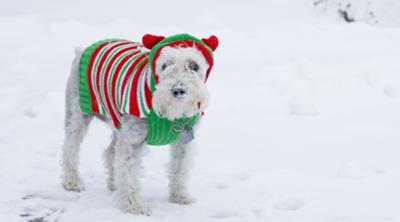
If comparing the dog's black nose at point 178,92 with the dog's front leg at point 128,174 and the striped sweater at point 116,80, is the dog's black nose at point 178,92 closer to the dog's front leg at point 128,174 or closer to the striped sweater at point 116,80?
the striped sweater at point 116,80

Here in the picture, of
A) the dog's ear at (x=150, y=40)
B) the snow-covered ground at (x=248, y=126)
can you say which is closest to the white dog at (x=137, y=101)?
the dog's ear at (x=150, y=40)

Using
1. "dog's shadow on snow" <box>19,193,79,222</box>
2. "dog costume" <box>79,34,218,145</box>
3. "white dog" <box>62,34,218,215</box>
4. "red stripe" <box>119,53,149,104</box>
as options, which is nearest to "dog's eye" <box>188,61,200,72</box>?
"white dog" <box>62,34,218,215</box>

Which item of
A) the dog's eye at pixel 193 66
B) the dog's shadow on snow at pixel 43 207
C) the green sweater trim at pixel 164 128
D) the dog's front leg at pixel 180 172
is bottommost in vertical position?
the dog's shadow on snow at pixel 43 207

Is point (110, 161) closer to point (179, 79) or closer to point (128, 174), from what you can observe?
point (128, 174)

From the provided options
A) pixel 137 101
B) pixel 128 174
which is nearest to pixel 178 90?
pixel 137 101

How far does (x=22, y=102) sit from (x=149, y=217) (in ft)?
12.9

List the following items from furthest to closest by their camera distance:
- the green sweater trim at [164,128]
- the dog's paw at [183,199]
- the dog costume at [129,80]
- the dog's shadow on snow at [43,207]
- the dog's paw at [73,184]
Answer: the dog's paw at [73,184]
the dog's paw at [183,199]
the dog's shadow on snow at [43,207]
the green sweater trim at [164,128]
the dog costume at [129,80]

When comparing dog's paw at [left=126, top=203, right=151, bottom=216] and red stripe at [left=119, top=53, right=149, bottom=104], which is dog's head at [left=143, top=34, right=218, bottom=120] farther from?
dog's paw at [left=126, top=203, right=151, bottom=216]

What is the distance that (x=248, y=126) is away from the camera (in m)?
7.17

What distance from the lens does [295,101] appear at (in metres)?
7.55

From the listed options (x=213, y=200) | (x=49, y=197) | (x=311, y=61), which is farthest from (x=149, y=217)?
(x=311, y=61)

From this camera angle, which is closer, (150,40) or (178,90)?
(178,90)

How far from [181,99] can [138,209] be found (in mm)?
1079

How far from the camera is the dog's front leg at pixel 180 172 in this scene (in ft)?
17.2
